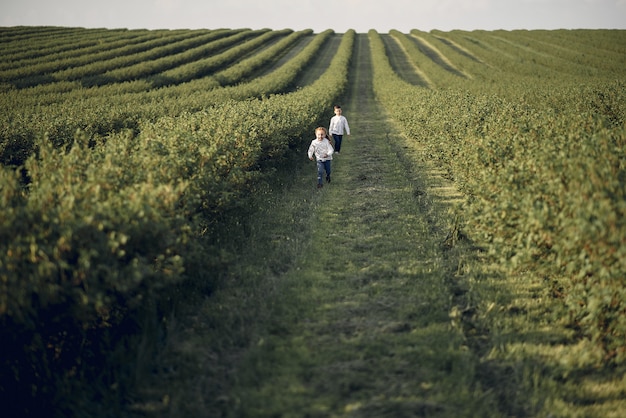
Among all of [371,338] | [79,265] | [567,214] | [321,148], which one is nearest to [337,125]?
[321,148]

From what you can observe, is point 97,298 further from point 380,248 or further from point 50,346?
point 380,248

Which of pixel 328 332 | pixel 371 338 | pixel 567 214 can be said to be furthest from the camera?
pixel 328 332

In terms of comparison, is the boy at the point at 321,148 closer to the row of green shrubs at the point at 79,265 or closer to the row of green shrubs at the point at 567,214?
the row of green shrubs at the point at 567,214

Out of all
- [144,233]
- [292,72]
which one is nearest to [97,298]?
[144,233]

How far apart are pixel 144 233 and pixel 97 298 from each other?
0.97 metres

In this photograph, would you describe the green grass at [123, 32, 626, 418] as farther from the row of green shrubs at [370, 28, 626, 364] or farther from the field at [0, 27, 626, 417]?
the row of green shrubs at [370, 28, 626, 364]

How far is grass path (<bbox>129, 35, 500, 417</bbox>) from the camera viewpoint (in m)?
4.38

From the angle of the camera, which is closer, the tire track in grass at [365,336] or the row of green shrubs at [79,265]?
the row of green shrubs at [79,265]

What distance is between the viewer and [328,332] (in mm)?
5512

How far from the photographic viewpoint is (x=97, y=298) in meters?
4.02

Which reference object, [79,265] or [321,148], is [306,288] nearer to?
[79,265]

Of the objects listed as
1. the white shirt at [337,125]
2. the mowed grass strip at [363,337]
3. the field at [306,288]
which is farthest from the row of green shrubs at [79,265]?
the white shirt at [337,125]

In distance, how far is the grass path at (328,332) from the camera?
4.38 meters

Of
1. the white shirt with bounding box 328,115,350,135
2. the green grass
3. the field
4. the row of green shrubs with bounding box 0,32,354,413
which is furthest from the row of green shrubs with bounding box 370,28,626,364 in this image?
the white shirt with bounding box 328,115,350,135
